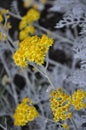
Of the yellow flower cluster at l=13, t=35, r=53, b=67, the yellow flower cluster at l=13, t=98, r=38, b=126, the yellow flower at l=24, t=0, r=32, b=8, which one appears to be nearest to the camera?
the yellow flower cluster at l=13, t=35, r=53, b=67

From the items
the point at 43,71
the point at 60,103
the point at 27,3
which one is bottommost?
the point at 60,103

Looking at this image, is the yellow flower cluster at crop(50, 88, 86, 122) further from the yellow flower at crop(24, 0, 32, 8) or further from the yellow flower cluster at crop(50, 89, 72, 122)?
the yellow flower at crop(24, 0, 32, 8)

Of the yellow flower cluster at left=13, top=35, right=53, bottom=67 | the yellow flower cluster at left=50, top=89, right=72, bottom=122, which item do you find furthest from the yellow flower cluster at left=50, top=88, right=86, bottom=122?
the yellow flower cluster at left=13, top=35, right=53, bottom=67

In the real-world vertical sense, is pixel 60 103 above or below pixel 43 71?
below

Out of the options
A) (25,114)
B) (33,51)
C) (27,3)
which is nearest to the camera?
(33,51)

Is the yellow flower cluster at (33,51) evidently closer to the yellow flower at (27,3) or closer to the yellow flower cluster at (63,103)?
the yellow flower cluster at (63,103)

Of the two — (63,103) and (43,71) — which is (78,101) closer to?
(63,103)

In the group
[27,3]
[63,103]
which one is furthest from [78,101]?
[27,3]

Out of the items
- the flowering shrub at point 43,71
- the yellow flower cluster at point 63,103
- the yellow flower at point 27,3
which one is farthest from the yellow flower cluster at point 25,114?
the yellow flower at point 27,3
